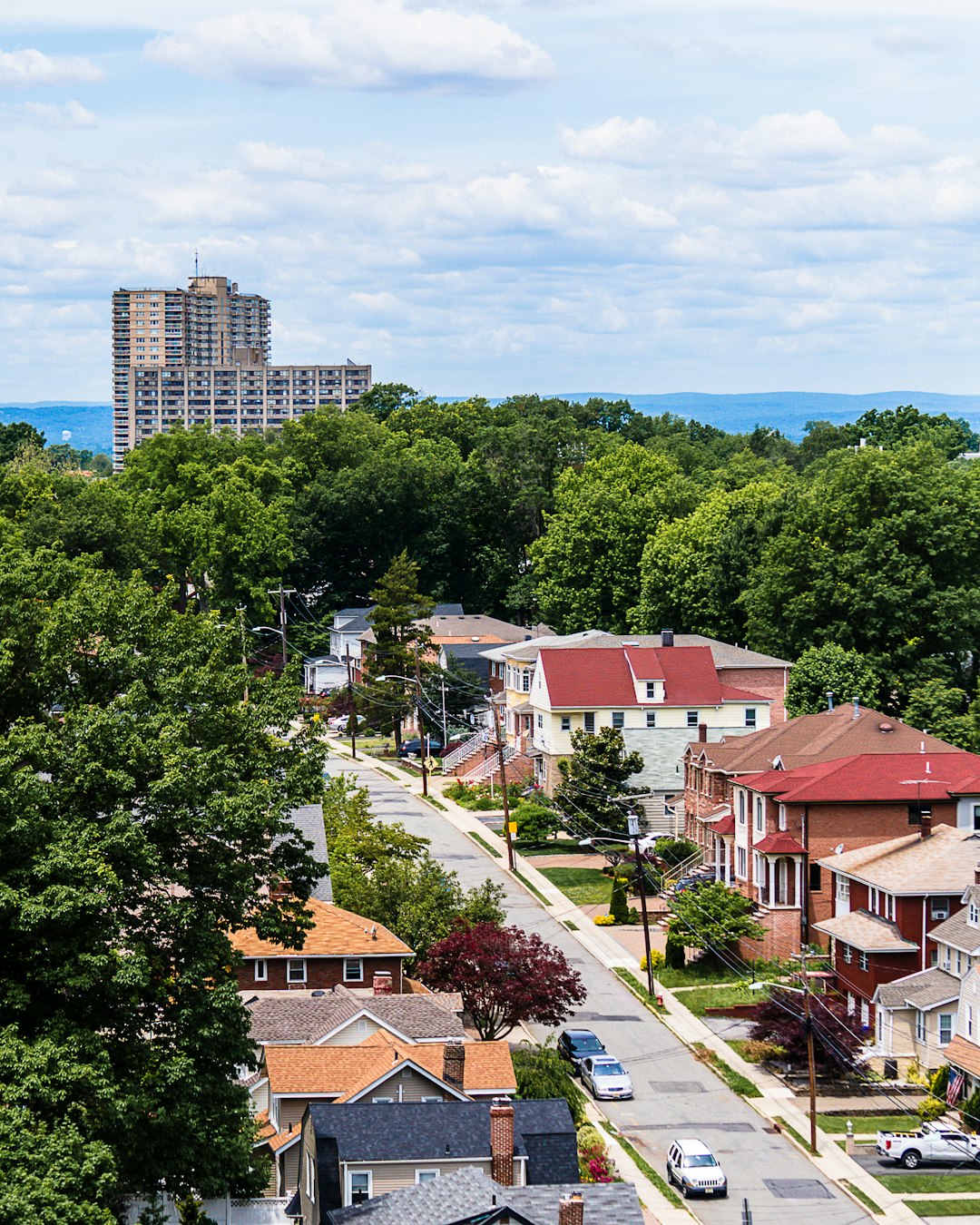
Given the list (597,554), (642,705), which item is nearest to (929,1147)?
(642,705)

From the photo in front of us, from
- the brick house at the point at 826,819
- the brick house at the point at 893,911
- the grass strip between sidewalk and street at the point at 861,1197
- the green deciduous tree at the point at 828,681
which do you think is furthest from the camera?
the green deciduous tree at the point at 828,681

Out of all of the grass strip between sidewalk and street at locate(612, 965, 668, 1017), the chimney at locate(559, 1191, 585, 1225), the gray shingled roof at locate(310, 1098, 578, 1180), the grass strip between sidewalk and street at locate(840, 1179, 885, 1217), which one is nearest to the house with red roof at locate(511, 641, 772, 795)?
the grass strip between sidewalk and street at locate(612, 965, 668, 1017)

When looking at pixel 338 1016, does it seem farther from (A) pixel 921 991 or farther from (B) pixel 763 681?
→ (B) pixel 763 681

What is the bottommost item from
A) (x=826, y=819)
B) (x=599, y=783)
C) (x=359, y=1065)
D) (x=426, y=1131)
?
(x=599, y=783)

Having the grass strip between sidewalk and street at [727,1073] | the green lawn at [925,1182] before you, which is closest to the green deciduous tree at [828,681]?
the grass strip between sidewalk and street at [727,1073]

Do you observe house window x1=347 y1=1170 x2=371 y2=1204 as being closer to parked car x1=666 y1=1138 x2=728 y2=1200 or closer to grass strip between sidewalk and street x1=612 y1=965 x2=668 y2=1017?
parked car x1=666 y1=1138 x2=728 y2=1200

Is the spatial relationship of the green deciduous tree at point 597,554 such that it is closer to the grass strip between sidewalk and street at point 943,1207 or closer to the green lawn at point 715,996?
the green lawn at point 715,996
